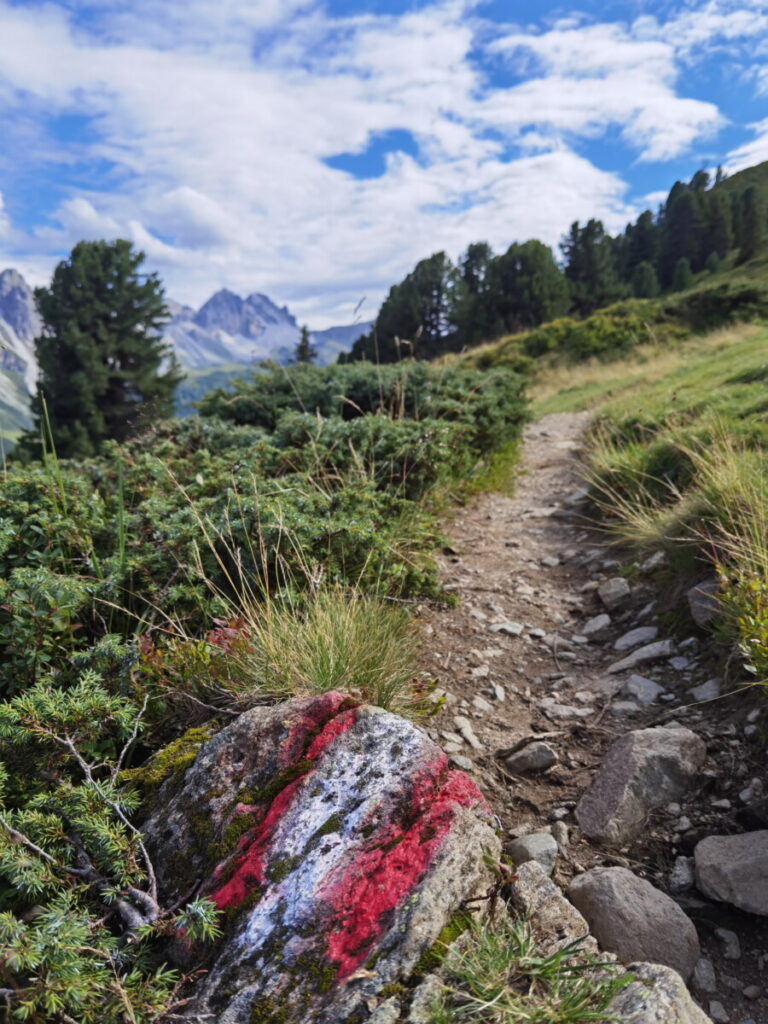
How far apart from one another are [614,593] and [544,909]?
3286mm

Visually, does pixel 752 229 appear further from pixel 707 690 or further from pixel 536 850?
pixel 536 850

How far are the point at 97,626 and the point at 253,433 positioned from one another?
373 cm

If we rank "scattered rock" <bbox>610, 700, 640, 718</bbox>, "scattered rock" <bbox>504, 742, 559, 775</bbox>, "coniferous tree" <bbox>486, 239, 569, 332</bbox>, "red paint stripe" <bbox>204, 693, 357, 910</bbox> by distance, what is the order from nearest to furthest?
1. "red paint stripe" <bbox>204, 693, 357, 910</bbox>
2. "scattered rock" <bbox>504, 742, 559, 775</bbox>
3. "scattered rock" <bbox>610, 700, 640, 718</bbox>
4. "coniferous tree" <bbox>486, 239, 569, 332</bbox>

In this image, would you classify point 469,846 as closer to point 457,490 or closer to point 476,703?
point 476,703

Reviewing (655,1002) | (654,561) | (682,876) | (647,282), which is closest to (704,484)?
(654,561)

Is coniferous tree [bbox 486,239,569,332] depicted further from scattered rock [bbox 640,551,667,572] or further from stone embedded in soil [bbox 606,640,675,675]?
stone embedded in soil [bbox 606,640,675,675]

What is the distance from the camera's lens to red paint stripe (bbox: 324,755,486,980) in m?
1.78

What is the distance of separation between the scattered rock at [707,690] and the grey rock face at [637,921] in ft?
4.55

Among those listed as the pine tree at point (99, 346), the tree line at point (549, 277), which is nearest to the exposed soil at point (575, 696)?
the pine tree at point (99, 346)

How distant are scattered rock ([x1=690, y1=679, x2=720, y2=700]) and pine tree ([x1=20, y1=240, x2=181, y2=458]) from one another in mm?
26988

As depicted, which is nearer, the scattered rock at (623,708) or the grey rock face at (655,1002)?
the grey rock face at (655,1002)

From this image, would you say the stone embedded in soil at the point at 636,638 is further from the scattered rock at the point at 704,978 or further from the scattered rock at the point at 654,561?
the scattered rock at the point at 704,978

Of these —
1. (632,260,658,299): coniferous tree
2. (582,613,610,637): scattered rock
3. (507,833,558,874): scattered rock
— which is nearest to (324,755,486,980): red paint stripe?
(507,833,558,874): scattered rock

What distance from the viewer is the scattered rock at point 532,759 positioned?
124 inches
